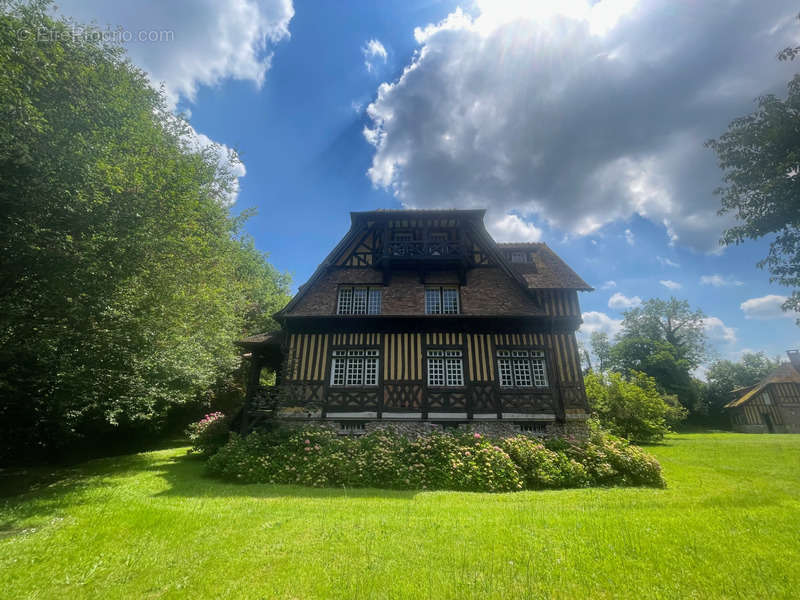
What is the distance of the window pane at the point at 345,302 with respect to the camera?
1391 cm

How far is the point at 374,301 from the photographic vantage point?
46.2ft

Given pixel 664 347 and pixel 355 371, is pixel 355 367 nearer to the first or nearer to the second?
pixel 355 371

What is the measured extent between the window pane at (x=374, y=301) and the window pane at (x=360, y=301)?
22 centimetres

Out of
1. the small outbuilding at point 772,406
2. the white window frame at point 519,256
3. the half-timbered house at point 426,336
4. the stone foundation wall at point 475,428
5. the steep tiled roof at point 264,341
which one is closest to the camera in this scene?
the stone foundation wall at point 475,428

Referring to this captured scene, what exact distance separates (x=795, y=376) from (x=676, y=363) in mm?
12679

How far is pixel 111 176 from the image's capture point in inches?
283

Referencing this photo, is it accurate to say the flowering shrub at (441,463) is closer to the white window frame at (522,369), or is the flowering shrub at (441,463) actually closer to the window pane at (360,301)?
the white window frame at (522,369)

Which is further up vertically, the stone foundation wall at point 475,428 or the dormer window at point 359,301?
the dormer window at point 359,301

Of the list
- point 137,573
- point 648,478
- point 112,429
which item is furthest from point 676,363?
point 112,429

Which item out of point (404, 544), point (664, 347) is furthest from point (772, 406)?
point (404, 544)

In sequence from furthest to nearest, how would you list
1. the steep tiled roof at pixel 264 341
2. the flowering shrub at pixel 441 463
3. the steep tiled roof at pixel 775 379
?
the steep tiled roof at pixel 775 379 < the steep tiled roof at pixel 264 341 < the flowering shrub at pixel 441 463

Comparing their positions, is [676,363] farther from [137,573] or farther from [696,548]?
[137,573]

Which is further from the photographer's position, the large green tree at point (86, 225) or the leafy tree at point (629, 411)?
the leafy tree at point (629, 411)

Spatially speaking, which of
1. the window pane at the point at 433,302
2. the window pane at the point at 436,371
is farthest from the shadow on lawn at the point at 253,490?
the window pane at the point at 433,302
